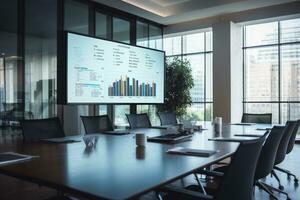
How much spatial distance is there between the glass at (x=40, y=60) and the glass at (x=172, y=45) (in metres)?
4.48

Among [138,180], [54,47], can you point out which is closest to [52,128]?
[138,180]

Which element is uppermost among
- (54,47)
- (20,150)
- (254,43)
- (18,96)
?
(254,43)

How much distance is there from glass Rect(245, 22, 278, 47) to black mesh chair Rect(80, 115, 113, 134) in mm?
5752

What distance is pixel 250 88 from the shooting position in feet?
28.1

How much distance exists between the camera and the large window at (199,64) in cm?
900

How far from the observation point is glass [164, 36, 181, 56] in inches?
378

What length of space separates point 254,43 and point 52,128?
6775 mm

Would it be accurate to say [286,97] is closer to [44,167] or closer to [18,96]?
[18,96]

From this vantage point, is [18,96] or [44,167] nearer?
[44,167]

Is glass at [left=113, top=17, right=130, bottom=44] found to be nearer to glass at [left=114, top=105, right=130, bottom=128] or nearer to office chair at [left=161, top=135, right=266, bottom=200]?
glass at [left=114, top=105, right=130, bottom=128]

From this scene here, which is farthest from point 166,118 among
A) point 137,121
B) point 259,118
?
point 259,118

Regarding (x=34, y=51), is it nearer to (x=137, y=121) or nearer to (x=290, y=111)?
(x=137, y=121)

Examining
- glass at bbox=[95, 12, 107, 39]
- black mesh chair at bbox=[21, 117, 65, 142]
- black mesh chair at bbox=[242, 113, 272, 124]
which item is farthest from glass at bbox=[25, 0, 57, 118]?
black mesh chair at bbox=[242, 113, 272, 124]

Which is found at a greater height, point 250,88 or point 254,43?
point 254,43
